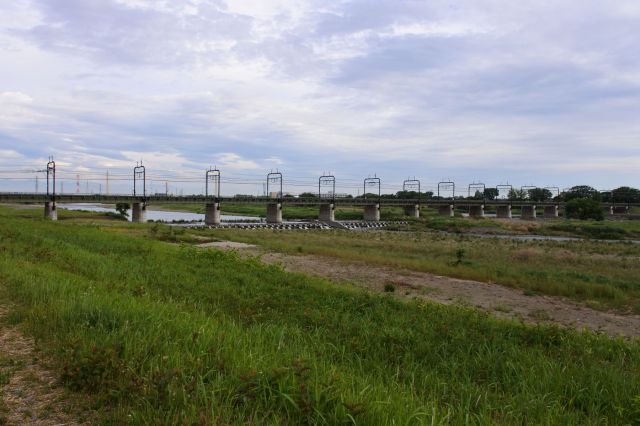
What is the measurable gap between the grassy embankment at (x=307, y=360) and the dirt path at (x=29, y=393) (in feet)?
0.58

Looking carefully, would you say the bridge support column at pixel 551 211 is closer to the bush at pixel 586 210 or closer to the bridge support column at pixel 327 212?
the bush at pixel 586 210

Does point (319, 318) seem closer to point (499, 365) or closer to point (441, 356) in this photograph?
point (441, 356)

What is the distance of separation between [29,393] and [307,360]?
2.68 metres

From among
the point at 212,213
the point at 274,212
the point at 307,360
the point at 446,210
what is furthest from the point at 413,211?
the point at 307,360

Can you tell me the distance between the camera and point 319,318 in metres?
9.55

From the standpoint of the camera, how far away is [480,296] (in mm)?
18578

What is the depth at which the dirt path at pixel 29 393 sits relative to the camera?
3838mm

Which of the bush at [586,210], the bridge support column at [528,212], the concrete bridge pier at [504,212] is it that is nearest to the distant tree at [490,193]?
the bridge support column at [528,212]

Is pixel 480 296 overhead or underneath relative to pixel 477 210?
underneath

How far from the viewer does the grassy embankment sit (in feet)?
12.6

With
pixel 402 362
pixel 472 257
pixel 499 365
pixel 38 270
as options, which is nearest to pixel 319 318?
pixel 402 362

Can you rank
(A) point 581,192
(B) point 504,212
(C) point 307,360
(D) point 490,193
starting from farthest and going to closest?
(D) point 490,193 < (A) point 581,192 < (B) point 504,212 < (C) point 307,360

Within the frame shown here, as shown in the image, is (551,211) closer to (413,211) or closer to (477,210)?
(477,210)

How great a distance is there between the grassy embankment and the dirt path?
18 centimetres
